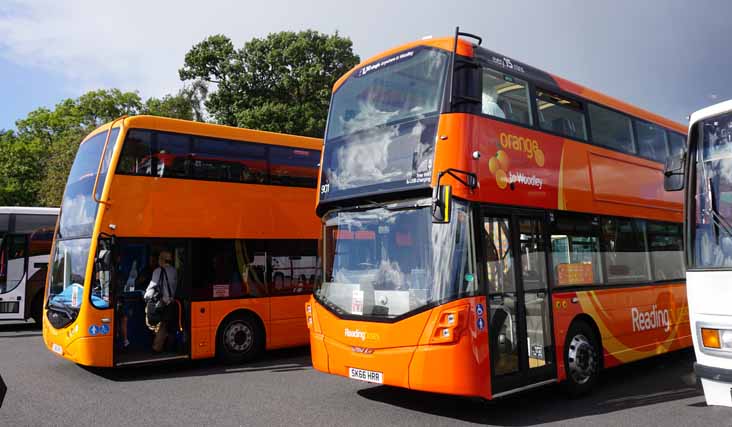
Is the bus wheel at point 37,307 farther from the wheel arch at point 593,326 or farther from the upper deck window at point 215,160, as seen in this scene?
the wheel arch at point 593,326

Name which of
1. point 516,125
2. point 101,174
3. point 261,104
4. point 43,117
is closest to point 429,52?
point 516,125

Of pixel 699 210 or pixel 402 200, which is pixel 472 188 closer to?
pixel 402 200

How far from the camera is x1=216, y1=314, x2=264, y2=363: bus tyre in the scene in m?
10.6

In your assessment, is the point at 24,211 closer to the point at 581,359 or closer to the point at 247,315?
the point at 247,315

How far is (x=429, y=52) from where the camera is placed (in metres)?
7.20

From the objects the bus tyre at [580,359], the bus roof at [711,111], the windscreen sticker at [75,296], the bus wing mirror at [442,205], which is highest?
the bus roof at [711,111]

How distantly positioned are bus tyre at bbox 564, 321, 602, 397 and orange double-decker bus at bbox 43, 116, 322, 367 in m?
4.60

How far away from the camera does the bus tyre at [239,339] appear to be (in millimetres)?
10617

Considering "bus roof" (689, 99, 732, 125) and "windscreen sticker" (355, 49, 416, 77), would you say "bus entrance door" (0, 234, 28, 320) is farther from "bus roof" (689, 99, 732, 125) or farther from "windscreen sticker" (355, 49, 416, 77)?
"bus roof" (689, 99, 732, 125)

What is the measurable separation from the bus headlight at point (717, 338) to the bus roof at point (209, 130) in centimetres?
797

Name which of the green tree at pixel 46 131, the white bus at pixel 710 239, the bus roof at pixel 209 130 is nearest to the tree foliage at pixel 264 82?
the green tree at pixel 46 131

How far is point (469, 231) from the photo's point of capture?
652 centimetres

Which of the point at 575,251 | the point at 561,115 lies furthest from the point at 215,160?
the point at 575,251

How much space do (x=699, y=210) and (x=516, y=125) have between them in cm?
231
